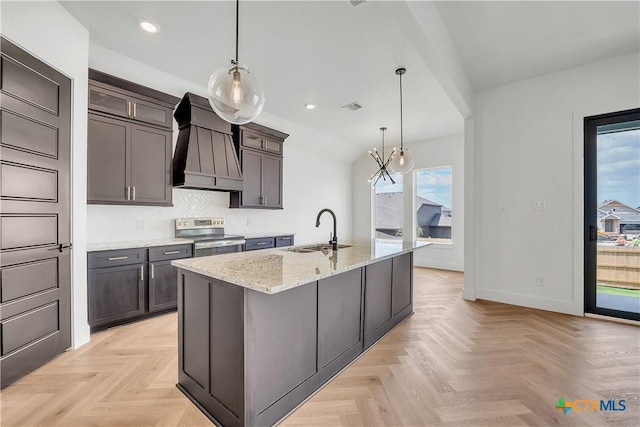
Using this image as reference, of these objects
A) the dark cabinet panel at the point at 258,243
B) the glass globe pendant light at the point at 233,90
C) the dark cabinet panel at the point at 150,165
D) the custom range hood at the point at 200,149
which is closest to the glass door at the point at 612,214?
the glass globe pendant light at the point at 233,90

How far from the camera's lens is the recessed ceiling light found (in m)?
2.44

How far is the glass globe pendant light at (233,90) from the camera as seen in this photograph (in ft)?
5.77

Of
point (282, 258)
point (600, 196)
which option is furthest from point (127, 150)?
point (600, 196)

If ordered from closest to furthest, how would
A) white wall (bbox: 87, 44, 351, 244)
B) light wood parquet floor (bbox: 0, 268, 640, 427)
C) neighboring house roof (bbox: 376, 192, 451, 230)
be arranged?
light wood parquet floor (bbox: 0, 268, 640, 427)
white wall (bbox: 87, 44, 351, 244)
neighboring house roof (bbox: 376, 192, 451, 230)

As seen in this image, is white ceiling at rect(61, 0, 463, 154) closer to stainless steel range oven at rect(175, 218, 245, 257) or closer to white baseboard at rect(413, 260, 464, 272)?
stainless steel range oven at rect(175, 218, 245, 257)

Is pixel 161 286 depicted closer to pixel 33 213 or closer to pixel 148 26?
pixel 33 213

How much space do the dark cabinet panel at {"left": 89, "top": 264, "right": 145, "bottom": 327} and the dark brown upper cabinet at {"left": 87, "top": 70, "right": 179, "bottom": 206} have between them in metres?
0.77

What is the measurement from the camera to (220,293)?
1.60 metres

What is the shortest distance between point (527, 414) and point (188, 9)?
3.78 metres

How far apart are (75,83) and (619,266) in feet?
19.5

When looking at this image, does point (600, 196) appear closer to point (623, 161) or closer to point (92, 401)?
point (623, 161)

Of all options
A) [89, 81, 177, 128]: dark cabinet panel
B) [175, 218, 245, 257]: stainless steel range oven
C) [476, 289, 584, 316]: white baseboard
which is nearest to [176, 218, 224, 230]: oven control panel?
[175, 218, 245, 257]: stainless steel range oven

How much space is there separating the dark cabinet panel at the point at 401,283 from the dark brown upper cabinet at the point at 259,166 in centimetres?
268

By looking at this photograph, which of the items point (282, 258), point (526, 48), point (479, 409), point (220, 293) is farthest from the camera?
point (526, 48)
